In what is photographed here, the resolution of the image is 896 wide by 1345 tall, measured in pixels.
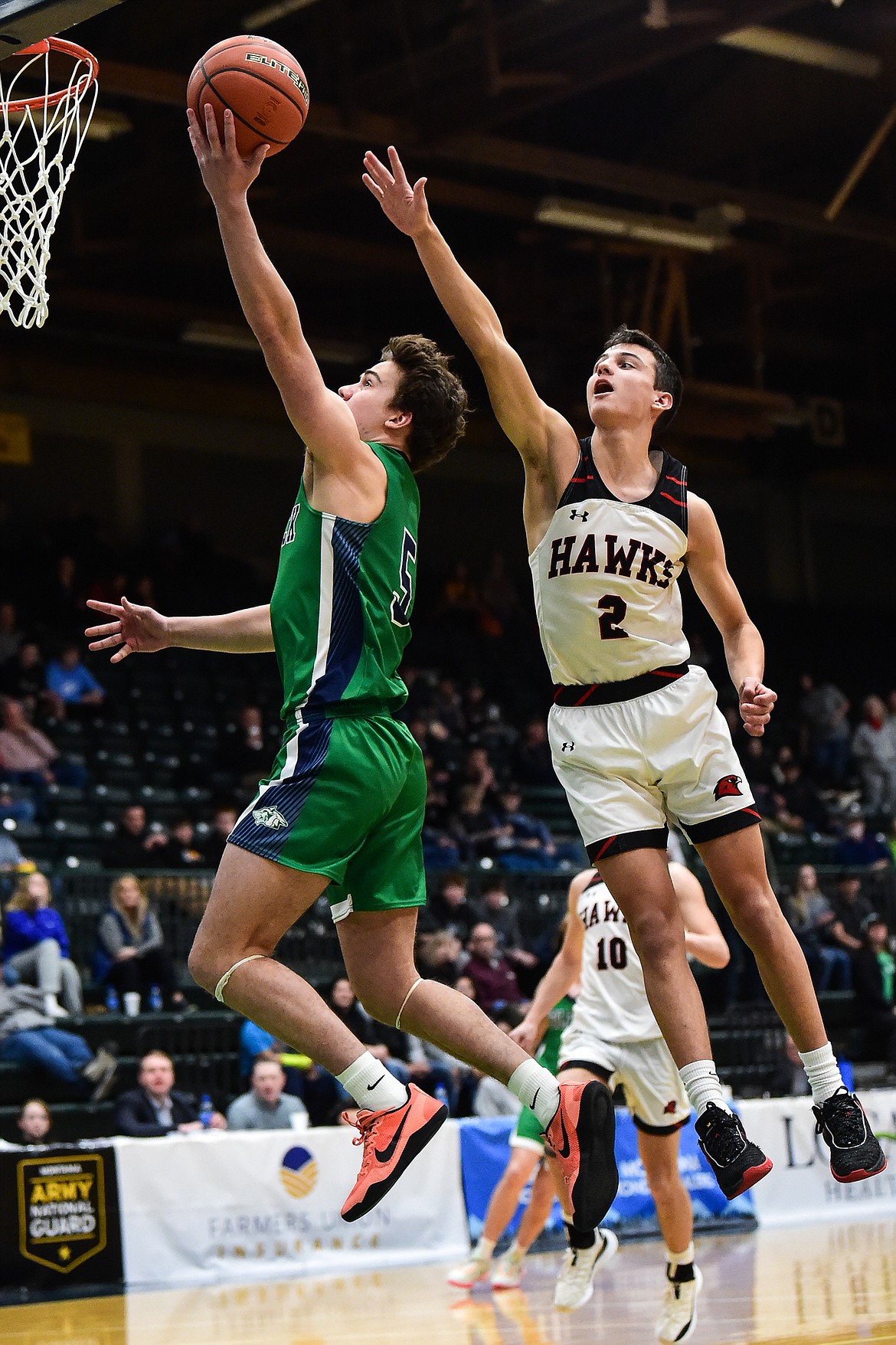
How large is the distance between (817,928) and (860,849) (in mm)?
2215

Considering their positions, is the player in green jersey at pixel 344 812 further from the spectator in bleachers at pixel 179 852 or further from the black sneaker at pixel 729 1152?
the spectator in bleachers at pixel 179 852

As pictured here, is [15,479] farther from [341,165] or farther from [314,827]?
[314,827]

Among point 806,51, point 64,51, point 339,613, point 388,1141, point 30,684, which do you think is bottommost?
point 388,1141

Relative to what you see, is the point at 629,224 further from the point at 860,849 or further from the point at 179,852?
the point at 179,852

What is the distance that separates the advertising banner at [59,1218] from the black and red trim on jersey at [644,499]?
661 centimetres

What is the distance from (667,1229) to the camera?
24.7 feet

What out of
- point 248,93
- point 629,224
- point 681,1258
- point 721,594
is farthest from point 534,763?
point 248,93

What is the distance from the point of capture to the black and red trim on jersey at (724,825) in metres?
5.80

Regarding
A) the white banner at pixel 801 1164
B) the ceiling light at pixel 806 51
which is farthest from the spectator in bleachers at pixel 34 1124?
the ceiling light at pixel 806 51

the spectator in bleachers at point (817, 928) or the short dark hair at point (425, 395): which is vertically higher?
the short dark hair at point (425, 395)

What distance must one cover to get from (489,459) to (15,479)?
778cm

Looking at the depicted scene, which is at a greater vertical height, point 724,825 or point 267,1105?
point 724,825

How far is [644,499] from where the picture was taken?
6.04m

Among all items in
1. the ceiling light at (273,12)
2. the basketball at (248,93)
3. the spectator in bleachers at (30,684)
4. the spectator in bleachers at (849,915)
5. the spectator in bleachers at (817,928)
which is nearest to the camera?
the basketball at (248,93)
